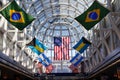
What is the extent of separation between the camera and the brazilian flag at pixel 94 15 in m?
15.7

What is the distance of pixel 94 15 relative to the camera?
15.7 m

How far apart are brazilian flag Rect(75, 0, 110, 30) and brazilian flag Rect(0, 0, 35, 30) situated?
3.00 m

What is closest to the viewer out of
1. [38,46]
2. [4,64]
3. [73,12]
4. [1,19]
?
[4,64]

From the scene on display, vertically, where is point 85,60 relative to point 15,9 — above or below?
below

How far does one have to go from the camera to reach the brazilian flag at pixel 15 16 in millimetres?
15597

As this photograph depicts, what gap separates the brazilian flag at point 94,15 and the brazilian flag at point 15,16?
9.84 ft

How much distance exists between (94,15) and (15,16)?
14.2ft

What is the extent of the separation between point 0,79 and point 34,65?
27149 mm

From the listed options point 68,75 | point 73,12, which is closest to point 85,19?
point 68,75

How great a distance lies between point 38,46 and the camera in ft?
91.1

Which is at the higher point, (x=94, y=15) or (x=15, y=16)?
(x=15, y=16)

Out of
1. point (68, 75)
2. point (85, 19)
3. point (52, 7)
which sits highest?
point (52, 7)

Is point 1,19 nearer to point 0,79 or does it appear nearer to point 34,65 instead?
point 0,79

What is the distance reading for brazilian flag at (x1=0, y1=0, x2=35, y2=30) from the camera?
15.6 m
